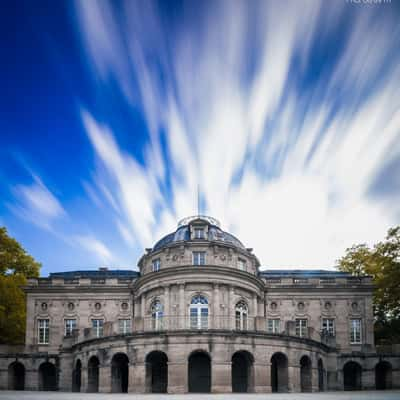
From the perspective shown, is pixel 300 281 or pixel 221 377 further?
pixel 300 281

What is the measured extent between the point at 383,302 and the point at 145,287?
81.6 feet

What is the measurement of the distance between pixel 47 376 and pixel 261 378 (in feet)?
74.1

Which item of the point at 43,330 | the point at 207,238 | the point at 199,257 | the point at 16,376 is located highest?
the point at 207,238

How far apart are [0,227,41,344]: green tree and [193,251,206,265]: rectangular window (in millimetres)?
17265

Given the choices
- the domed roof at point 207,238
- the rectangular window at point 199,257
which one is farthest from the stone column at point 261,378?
the domed roof at point 207,238

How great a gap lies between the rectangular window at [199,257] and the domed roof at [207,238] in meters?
1.40

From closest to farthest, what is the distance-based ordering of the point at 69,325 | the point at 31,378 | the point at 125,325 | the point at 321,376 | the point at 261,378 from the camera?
the point at 261,378
the point at 321,376
the point at 31,378
the point at 125,325
the point at 69,325

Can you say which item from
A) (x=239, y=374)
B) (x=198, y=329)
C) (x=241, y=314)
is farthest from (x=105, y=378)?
(x=241, y=314)

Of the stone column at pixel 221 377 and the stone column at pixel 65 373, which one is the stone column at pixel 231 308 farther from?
the stone column at pixel 65 373

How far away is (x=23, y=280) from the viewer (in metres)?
51.7

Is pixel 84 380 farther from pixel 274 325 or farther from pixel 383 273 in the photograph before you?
Answer: pixel 383 273

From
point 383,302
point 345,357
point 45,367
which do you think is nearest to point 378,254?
point 383,302

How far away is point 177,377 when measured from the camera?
3453 cm

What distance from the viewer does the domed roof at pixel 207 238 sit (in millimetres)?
47281
